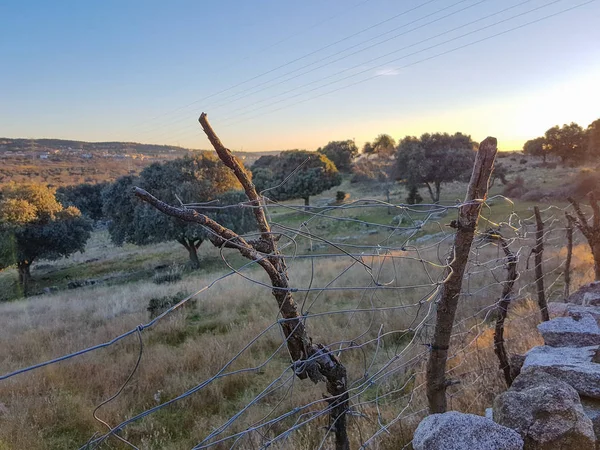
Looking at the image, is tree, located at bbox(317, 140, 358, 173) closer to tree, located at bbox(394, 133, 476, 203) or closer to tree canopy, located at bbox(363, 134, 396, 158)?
tree canopy, located at bbox(363, 134, 396, 158)

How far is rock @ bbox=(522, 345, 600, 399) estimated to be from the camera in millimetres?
2285

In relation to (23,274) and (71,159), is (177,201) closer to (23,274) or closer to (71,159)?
(23,274)

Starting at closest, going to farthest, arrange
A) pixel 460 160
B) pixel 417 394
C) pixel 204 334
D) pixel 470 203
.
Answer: pixel 470 203 → pixel 417 394 → pixel 204 334 → pixel 460 160

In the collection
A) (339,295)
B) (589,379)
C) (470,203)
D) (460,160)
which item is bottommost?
(339,295)

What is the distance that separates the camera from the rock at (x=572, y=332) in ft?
9.82

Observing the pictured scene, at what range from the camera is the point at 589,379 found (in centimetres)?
229

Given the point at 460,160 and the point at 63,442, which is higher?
the point at 460,160

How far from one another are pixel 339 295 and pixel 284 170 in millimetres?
37737

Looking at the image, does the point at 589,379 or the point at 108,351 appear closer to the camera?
the point at 589,379

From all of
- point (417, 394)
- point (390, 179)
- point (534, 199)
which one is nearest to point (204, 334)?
point (417, 394)

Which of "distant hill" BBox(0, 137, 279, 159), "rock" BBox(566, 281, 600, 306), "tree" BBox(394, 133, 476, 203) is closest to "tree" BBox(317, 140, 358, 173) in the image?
"distant hill" BBox(0, 137, 279, 159)

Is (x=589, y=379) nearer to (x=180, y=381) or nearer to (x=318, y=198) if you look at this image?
(x=180, y=381)

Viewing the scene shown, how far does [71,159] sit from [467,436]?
106329 mm

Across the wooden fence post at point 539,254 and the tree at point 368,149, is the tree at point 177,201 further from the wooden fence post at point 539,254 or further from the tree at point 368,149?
the tree at point 368,149
